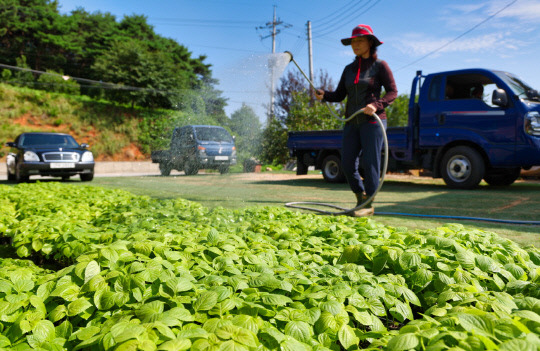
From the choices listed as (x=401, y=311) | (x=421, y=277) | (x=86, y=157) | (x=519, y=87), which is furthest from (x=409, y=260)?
(x=86, y=157)

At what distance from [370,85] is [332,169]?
5.63m

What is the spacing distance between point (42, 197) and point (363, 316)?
17.4ft

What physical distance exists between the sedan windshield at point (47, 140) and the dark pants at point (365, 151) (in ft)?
33.8

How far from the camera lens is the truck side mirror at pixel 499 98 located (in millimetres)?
7537

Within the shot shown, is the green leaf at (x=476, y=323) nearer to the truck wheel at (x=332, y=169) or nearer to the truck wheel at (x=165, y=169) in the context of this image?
the truck wheel at (x=332, y=169)

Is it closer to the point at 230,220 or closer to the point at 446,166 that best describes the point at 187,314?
the point at 230,220

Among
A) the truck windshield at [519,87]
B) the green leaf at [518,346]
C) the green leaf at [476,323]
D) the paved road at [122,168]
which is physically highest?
the truck windshield at [519,87]

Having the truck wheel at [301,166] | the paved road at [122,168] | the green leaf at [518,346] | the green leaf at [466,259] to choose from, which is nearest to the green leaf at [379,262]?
the green leaf at [466,259]

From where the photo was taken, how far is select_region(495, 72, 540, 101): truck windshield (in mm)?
7941

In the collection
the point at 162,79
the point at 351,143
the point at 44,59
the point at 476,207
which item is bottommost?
the point at 476,207

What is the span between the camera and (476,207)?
18.8 ft

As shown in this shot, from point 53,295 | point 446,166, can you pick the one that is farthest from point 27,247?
point 446,166

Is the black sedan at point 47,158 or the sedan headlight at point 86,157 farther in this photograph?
the sedan headlight at point 86,157

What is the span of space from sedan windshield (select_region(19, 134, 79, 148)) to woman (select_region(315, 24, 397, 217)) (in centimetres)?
1032
